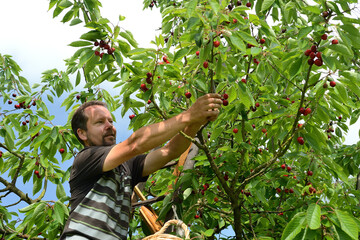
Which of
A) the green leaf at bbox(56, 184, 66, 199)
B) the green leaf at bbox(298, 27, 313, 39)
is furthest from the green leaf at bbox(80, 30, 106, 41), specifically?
the green leaf at bbox(56, 184, 66, 199)

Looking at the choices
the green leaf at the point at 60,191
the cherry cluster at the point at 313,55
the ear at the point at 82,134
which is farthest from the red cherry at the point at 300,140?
the green leaf at the point at 60,191

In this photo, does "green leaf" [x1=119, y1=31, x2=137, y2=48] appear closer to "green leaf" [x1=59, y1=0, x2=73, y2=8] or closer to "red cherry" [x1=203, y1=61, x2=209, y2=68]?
"red cherry" [x1=203, y1=61, x2=209, y2=68]

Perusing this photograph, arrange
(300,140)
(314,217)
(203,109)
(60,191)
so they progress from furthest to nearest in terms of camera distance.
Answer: (60,191)
(300,140)
(203,109)
(314,217)

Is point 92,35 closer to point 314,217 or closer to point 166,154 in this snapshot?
point 166,154

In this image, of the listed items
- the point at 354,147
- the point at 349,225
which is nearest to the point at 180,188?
the point at 349,225

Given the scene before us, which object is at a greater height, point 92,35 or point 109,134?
point 92,35

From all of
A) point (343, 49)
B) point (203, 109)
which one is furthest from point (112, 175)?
point (343, 49)

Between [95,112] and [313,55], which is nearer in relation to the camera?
[313,55]

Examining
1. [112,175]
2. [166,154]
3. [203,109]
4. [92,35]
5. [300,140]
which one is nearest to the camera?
[203,109]

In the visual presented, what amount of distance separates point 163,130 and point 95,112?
76 cm

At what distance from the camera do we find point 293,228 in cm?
229

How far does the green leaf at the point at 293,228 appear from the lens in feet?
7.36

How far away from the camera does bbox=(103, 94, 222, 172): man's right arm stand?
2.55 m

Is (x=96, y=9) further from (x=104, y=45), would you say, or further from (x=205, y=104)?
(x=205, y=104)
